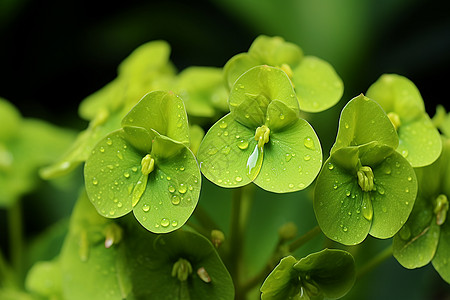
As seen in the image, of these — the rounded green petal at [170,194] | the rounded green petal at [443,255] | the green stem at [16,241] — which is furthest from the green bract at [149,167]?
the green stem at [16,241]

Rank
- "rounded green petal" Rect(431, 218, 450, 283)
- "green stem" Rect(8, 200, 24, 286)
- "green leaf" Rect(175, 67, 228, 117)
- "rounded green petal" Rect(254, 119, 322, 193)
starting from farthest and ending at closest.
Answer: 1. "green stem" Rect(8, 200, 24, 286)
2. "green leaf" Rect(175, 67, 228, 117)
3. "rounded green petal" Rect(431, 218, 450, 283)
4. "rounded green petal" Rect(254, 119, 322, 193)

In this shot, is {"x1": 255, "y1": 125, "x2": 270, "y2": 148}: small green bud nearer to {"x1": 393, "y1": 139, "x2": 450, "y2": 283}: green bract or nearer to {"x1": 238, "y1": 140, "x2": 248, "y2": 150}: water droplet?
{"x1": 238, "y1": 140, "x2": 248, "y2": 150}: water droplet

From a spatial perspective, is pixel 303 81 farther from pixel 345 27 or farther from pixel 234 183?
pixel 345 27

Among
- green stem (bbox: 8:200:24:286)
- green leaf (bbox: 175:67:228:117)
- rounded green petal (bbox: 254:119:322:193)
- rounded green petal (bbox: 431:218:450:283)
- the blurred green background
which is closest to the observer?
rounded green petal (bbox: 254:119:322:193)

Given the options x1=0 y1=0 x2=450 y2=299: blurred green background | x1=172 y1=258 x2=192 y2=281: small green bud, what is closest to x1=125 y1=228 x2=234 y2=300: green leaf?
x1=172 y1=258 x2=192 y2=281: small green bud

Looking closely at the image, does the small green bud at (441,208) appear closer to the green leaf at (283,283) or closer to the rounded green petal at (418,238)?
the rounded green petal at (418,238)

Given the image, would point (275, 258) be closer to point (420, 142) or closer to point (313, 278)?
point (313, 278)

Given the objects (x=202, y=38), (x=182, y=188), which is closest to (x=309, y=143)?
(x=182, y=188)
